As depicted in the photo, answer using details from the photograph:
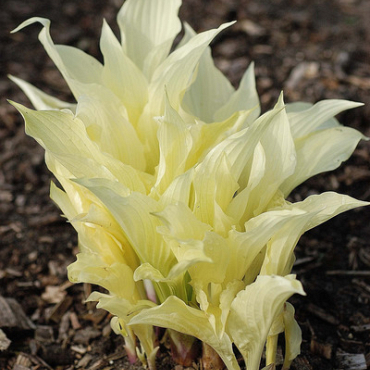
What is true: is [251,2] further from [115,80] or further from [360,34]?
[115,80]

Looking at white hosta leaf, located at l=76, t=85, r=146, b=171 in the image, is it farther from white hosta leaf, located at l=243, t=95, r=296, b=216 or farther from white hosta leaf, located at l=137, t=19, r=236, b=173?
white hosta leaf, located at l=243, t=95, r=296, b=216

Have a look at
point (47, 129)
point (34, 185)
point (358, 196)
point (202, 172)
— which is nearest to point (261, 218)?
point (202, 172)

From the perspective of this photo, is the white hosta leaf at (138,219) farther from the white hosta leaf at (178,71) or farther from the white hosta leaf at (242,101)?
the white hosta leaf at (242,101)

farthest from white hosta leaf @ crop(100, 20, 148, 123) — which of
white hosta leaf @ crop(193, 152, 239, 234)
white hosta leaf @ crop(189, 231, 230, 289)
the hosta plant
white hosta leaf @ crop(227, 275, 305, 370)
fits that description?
white hosta leaf @ crop(227, 275, 305, 370)

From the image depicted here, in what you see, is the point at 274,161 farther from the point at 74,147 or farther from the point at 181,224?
the point at 74,147

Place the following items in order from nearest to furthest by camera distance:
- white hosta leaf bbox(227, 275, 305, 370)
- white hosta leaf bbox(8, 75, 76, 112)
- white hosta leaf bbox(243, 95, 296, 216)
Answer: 1. white hosta leaf bbox(227, 275, 305, 370)
2. white hosta leaf bbox(243, 95, 296, 216)
3. white hosta leaf bbox(8, 75, 76, 112)

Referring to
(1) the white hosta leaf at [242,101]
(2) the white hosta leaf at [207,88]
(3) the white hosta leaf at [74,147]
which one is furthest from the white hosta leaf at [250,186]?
(2) the white hosta leaf at [207,88]
